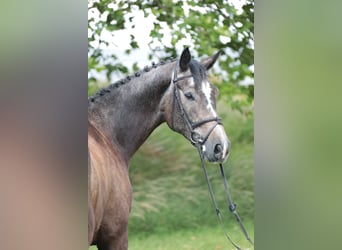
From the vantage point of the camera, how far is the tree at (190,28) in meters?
3.47

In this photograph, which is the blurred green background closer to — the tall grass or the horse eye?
the tall grass

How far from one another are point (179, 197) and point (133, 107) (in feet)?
6.91

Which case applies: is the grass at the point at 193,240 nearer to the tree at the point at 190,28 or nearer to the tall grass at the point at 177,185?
the tall grass at the point at 177,185

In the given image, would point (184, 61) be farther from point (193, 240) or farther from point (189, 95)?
point (193, 240)

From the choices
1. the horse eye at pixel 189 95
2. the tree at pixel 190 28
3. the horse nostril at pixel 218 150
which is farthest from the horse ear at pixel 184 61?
the tree at pixel 190 28

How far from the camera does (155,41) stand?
3.77m

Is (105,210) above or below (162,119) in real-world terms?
below

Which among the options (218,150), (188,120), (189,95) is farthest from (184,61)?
(218,150)

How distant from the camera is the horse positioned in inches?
87.4

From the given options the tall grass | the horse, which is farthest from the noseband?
the tall grass

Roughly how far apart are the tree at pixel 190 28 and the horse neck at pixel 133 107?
1.07 m
